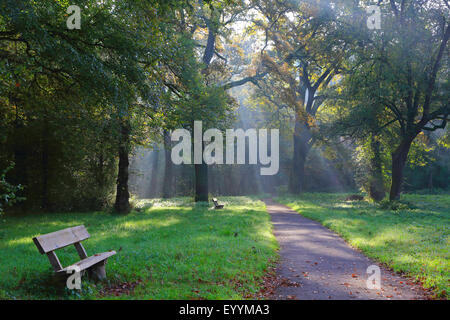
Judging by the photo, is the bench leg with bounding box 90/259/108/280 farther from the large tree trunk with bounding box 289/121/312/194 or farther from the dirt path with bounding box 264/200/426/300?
the large tree trunk with bounding box 289/121/312/194

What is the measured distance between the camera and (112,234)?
10.9 m

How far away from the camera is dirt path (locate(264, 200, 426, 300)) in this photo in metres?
5.89

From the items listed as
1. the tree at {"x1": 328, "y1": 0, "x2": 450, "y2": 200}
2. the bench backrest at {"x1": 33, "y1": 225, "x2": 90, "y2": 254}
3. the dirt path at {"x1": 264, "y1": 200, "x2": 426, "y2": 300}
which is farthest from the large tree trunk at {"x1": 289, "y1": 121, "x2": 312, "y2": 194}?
the bench backrest at {"x1": 33, "y1": 225, "x2": 90, "y2": 254}

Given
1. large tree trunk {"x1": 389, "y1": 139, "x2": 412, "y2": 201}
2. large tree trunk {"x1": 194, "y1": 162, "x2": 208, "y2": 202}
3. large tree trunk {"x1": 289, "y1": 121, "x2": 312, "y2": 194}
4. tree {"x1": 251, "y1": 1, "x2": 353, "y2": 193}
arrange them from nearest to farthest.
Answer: tree {"x1": 251, "y1": 1, "x2": 353, "y2": 193} → large tree trunk {"x1": 389, "y1": 139, "x2": 412, "y2": 201} → large tree trunk {"x1": 194, "y1": 162, "x2": 208, "y2": 202} → large tree trunk {"x1": 289, "y1": 121, "x2": 312, "y2": 194}

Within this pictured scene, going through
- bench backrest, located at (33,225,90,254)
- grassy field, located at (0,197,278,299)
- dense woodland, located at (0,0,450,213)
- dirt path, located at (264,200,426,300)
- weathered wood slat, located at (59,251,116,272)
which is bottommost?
dirt path, located at (264,200,426,300)

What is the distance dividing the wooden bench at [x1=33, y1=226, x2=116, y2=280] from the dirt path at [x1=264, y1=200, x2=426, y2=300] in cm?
301

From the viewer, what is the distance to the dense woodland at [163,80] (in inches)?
369

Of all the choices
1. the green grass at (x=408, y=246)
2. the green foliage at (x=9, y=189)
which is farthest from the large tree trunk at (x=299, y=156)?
the green foliage at (x=9, y=189)

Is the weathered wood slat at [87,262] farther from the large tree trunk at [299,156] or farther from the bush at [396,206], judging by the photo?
the large tree trunk at [299,156]

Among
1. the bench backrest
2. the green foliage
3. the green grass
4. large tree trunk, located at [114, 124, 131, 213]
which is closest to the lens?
the bench backrest

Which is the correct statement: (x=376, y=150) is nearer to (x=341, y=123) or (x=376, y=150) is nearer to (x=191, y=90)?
(x=341, y=123)

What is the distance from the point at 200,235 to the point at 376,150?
2278cm

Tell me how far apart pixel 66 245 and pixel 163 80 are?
7.71 meters
